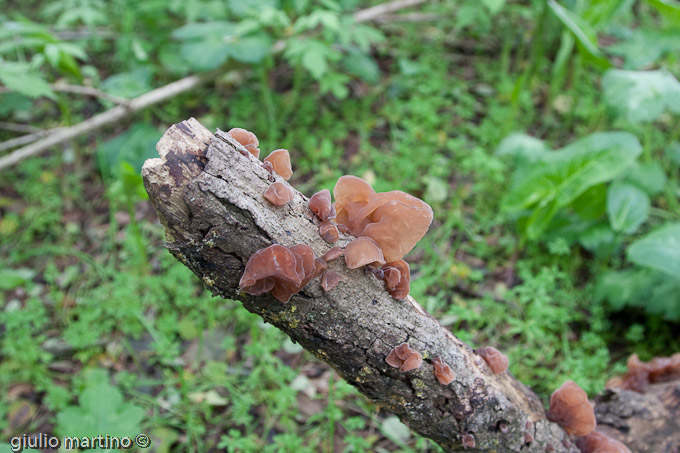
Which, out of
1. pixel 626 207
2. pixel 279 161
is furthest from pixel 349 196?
pixel 626 207

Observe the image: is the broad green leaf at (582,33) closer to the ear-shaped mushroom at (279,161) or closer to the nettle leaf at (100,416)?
the ear-shaped mushroom at (279,161)

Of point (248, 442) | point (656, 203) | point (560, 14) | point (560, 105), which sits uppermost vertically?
point (560, 14)

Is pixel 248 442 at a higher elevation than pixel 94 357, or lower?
higher

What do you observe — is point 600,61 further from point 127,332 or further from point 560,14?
point 127,332

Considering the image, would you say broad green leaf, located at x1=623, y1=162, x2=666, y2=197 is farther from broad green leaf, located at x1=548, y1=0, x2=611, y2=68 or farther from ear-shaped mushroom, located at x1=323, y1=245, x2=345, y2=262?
ear-shaped mushroom, located at x1=323, y1=245, x2=345, y2=262

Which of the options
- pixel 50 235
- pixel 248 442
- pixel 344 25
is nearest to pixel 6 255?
pixel 50 235

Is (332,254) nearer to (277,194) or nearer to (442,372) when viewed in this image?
(277,194)

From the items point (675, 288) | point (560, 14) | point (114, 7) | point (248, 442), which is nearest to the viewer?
point (248, 442)
